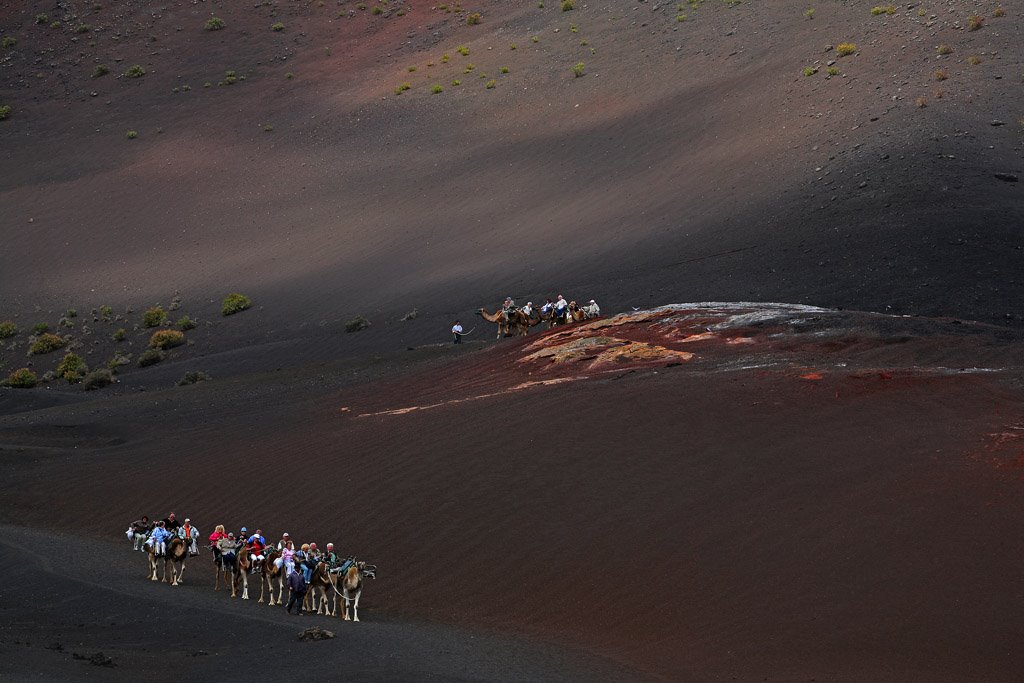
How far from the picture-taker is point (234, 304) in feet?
177

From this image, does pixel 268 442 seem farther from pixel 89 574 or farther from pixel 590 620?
pixel 590 620

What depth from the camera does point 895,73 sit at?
180ft

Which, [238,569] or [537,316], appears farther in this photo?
[537,316]

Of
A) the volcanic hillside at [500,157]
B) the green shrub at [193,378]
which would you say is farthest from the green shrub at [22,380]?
the green shrub at [193,378]

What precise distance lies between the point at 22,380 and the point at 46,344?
3.49 metres

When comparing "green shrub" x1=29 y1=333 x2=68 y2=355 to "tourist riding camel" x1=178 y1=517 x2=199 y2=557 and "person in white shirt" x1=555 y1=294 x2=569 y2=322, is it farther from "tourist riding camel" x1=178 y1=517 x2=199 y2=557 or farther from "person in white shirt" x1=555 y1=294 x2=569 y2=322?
"tourist riding camel" x1=178 y1=517 x2=199 y2=557

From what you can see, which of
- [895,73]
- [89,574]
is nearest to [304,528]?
[89,574]

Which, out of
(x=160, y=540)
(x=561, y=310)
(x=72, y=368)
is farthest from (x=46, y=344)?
(x=160, y=540)

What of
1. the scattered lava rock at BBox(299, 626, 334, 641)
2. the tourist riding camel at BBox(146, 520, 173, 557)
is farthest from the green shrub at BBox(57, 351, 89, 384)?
the scattered lava rock at BBox(299, 626, 334, 641)

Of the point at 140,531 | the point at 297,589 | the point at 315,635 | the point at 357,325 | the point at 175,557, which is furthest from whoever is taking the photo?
the point at 357,325

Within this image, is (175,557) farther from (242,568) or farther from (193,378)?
(193,378)

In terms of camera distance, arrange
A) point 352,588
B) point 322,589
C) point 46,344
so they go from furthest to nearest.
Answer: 1. point 46,344
2. point 322,589
3. point 352,588

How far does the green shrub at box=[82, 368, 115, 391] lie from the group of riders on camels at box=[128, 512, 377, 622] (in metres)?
22.7

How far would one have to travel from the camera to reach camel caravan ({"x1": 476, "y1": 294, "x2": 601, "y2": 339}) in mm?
38406
